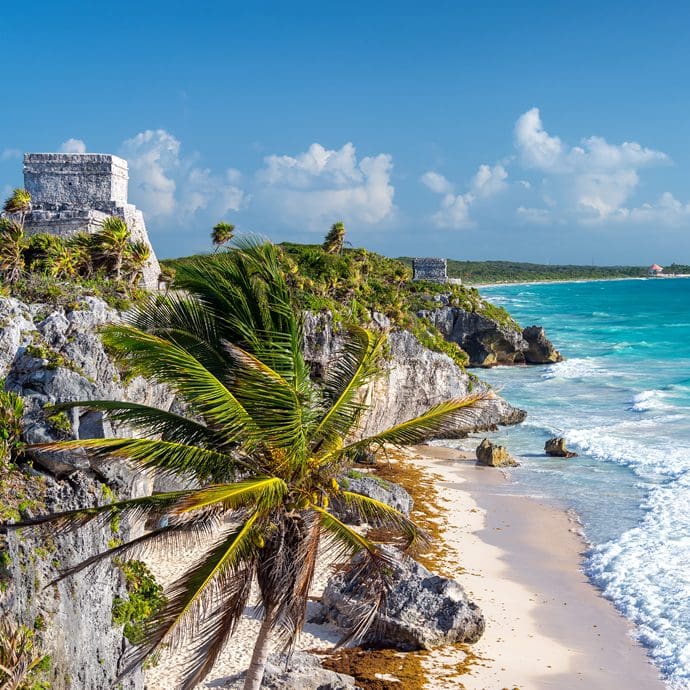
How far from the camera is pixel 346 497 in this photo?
955cm

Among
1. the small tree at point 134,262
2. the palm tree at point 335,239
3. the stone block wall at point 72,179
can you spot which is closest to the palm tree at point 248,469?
the small tree at point 134,262

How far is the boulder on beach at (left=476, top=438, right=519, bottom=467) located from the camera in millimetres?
28344

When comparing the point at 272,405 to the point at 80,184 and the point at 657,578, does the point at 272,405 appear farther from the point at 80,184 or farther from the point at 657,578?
the point at 80,184

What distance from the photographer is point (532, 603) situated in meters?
16.7

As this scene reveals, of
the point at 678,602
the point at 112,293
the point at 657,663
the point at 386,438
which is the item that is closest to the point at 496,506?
the point at 678,602

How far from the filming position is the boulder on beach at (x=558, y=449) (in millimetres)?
29688

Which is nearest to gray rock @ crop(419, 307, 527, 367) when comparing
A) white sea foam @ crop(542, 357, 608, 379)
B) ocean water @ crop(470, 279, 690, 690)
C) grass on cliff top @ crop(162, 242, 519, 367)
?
grass on cliff top @ crop(162, 242, 519, 367)

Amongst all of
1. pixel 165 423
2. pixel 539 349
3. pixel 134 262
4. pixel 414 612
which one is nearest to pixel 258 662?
pixel 165 423

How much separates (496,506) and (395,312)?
13.8m

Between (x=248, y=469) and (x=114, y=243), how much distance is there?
16813 millimetres

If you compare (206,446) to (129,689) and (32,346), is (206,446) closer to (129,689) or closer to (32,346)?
(129,689)

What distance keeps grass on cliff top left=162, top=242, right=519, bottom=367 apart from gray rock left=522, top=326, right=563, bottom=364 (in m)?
1.86

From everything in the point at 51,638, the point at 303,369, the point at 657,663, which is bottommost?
the point at 657,663

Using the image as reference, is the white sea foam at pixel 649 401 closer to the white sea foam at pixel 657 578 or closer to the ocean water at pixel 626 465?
the ocean water at pixel 626 465
